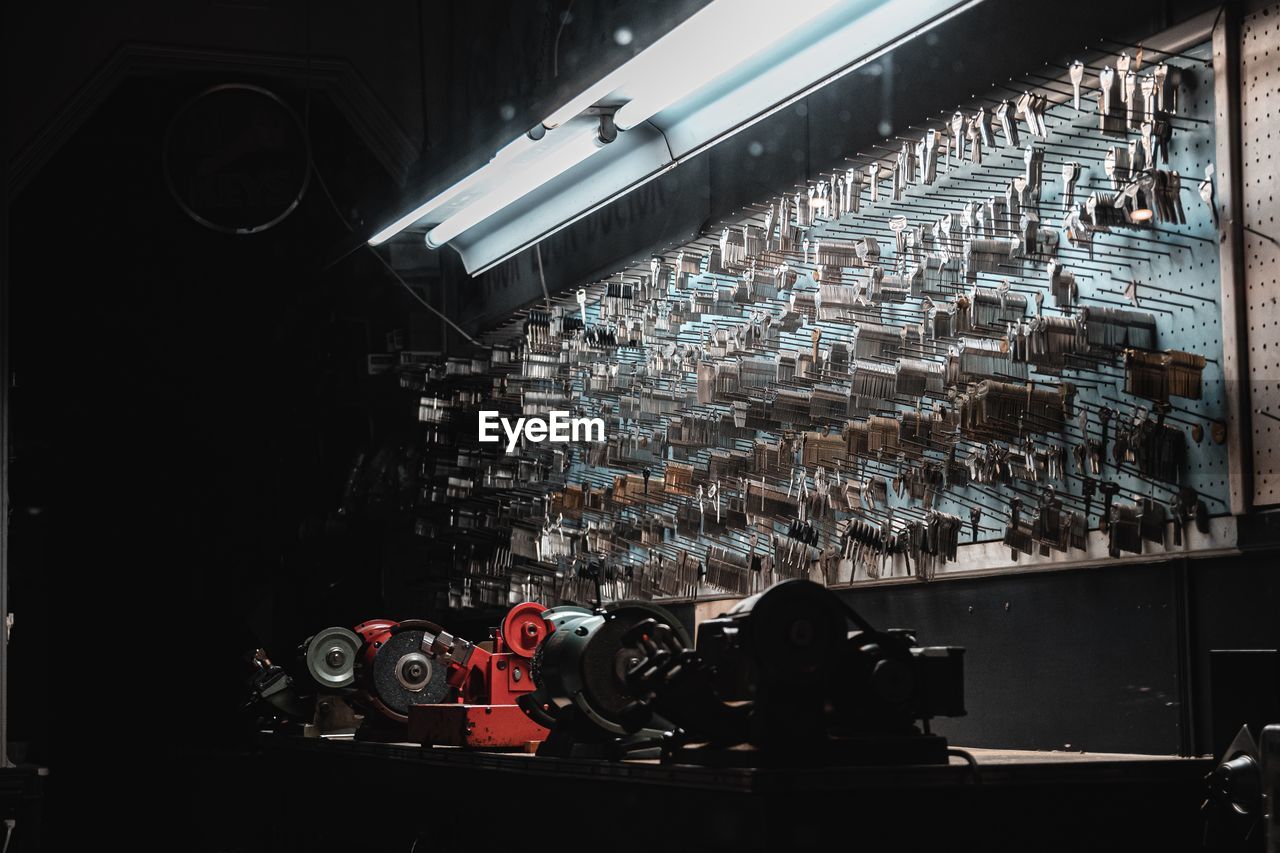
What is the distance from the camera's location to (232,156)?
654 centimetres

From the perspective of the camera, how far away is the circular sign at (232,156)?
6.53 metres

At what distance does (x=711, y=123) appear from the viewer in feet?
12.4

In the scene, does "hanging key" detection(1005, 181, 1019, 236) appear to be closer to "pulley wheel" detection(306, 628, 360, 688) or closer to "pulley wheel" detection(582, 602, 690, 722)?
"pulley wheel" detection(582, 602, 690, 722)

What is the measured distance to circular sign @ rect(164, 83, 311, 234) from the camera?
6531 millimetres

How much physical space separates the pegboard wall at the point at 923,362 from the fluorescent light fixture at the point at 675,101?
0.26m

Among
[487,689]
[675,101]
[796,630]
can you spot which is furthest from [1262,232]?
[487,689]

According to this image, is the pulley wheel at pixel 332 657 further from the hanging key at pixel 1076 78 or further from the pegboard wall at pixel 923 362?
the hanging key at pixel 1076 78

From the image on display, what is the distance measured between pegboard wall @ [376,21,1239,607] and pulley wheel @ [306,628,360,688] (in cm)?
95

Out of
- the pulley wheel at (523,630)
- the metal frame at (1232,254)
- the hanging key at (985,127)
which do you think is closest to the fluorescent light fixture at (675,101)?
the hanging key at (985,127)

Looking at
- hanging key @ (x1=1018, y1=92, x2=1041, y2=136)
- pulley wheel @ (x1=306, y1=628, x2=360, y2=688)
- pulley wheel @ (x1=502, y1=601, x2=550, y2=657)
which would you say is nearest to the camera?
hanging key @ (x1=1018, y1=92, x2=1041, y2=136)

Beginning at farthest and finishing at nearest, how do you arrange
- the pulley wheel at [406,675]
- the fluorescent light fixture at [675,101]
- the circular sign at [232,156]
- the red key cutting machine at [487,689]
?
the circular sign at [232,156]
the pulley wheel at [406,675]
the red key cutting machine at [487,689]
the fluorescent light fixture at [675,101]

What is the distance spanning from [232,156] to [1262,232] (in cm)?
494

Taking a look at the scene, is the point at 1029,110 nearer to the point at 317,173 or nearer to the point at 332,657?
the point at 332,657

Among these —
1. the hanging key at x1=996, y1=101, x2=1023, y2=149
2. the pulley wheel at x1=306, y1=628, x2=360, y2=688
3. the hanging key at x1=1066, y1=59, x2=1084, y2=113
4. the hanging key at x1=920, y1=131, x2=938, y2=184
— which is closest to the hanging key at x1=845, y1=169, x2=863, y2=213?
the hanging key at x1=920, y1=131, x2=938, y2=184
